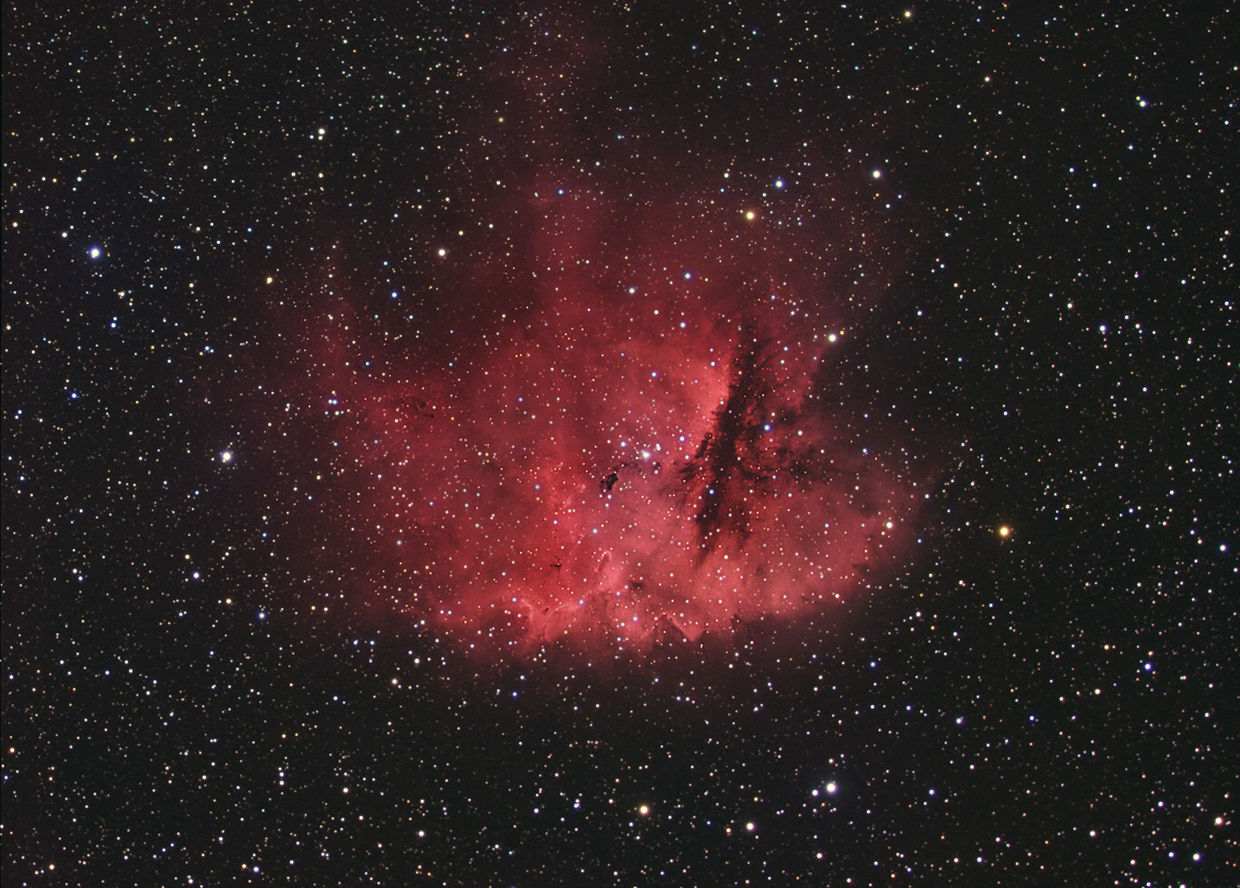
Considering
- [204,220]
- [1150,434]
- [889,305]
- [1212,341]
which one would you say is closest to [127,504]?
[204,220]

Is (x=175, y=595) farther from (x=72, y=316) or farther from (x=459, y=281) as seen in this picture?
(x=459, y=281)

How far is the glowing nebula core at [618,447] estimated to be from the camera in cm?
84

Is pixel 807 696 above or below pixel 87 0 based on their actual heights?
below

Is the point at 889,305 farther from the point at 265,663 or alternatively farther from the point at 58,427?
the point at 58,427

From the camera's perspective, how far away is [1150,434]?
2.91 ft

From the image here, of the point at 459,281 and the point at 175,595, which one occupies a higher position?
the point at 459,281

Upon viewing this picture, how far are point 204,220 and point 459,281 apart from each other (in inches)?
17.1

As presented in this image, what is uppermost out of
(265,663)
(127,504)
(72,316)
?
(72,316)

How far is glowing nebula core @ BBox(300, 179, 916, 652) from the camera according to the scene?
0.84 meters

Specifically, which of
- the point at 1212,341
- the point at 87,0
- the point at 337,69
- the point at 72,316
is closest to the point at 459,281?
the point at 337,69

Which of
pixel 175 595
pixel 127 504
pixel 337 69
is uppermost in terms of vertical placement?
pixel 337 69

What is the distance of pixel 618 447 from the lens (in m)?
0.84

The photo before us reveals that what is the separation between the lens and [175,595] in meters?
0.87

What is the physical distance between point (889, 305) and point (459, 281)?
682mm
